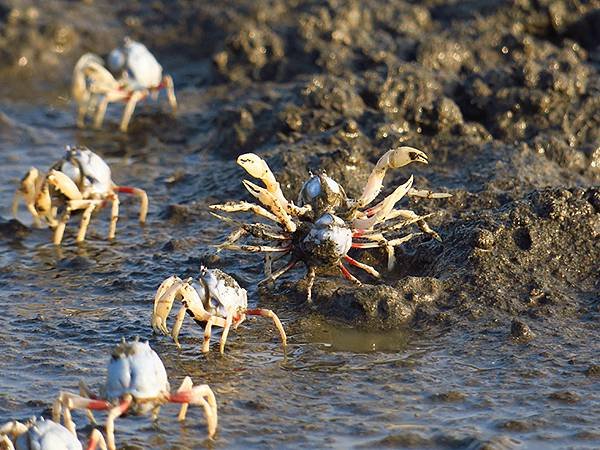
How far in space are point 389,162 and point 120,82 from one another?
4.03 metres

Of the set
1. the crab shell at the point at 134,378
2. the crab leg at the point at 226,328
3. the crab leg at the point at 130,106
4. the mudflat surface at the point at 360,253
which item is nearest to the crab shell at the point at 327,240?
the mudflat surface at the point at 360,253

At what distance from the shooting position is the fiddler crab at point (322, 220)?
5570 mm

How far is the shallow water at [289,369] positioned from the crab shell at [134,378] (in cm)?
23

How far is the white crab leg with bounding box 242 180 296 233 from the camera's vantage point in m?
5.54

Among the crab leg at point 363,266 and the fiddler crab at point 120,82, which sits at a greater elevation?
the fiddler crab at point 120,82

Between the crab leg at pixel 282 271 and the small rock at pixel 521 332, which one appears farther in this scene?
the crab leg at pixel 282 271

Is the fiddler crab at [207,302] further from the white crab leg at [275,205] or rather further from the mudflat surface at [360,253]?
the white crab leg at [275,205]

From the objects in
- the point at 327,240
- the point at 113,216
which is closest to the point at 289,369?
the point at 327,240

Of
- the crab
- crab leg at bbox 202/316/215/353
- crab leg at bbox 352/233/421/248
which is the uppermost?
crab leg at bbox 352/233/421/248

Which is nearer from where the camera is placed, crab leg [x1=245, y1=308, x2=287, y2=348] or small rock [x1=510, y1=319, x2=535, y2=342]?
crab leg [x1=245, y1=308, x2=287, y2=348]

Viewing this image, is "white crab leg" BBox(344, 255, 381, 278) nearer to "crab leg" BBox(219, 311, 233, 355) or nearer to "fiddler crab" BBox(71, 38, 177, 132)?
"crab leg" BBox(219, 311, 233, 355)

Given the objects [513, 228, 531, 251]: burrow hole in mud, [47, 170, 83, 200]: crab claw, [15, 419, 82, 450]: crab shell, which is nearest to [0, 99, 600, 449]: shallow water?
[47, 170, 83, 200]: crab claw

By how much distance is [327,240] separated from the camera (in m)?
5.55

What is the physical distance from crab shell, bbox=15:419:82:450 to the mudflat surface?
47 centimetres
